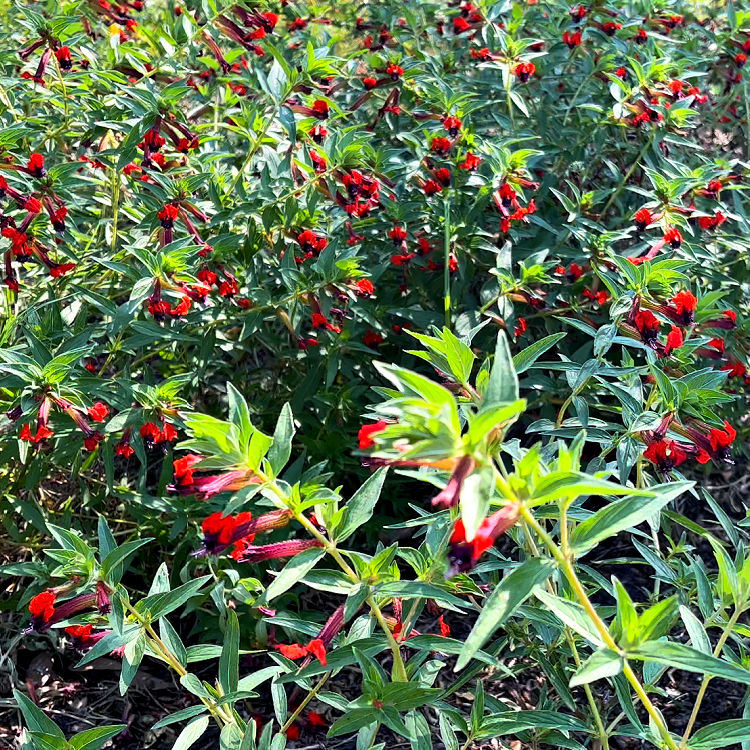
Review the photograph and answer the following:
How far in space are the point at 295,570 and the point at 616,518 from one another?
56 cm

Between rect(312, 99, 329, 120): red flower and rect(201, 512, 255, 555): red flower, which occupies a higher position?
rect(312, 99, 329, 120): red flower

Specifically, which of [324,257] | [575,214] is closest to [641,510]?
[324,257]

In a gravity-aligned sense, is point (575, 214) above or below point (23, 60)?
below

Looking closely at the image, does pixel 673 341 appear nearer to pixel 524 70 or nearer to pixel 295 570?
pixel 295 570

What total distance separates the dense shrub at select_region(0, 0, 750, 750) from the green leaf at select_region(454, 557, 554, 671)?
15 millimetres

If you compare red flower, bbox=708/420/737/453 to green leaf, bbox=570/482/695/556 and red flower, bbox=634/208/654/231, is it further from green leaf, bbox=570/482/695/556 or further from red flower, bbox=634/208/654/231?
red flower, bbox=634/208/654/231

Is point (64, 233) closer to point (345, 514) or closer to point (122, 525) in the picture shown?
point (122, 525)

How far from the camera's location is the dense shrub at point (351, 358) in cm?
→ 165

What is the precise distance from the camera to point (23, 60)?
302cm

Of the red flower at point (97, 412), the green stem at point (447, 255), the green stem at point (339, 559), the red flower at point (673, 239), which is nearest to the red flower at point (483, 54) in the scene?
the green stem at point (447, 255)

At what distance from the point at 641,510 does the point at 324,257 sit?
156 cm

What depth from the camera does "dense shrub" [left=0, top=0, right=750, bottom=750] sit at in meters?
1.65

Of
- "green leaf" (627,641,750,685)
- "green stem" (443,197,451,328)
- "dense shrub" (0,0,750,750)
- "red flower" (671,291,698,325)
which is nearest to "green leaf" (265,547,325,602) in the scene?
"dense shrub" (0,0,750,750)

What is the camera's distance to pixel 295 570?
4.75 feet
